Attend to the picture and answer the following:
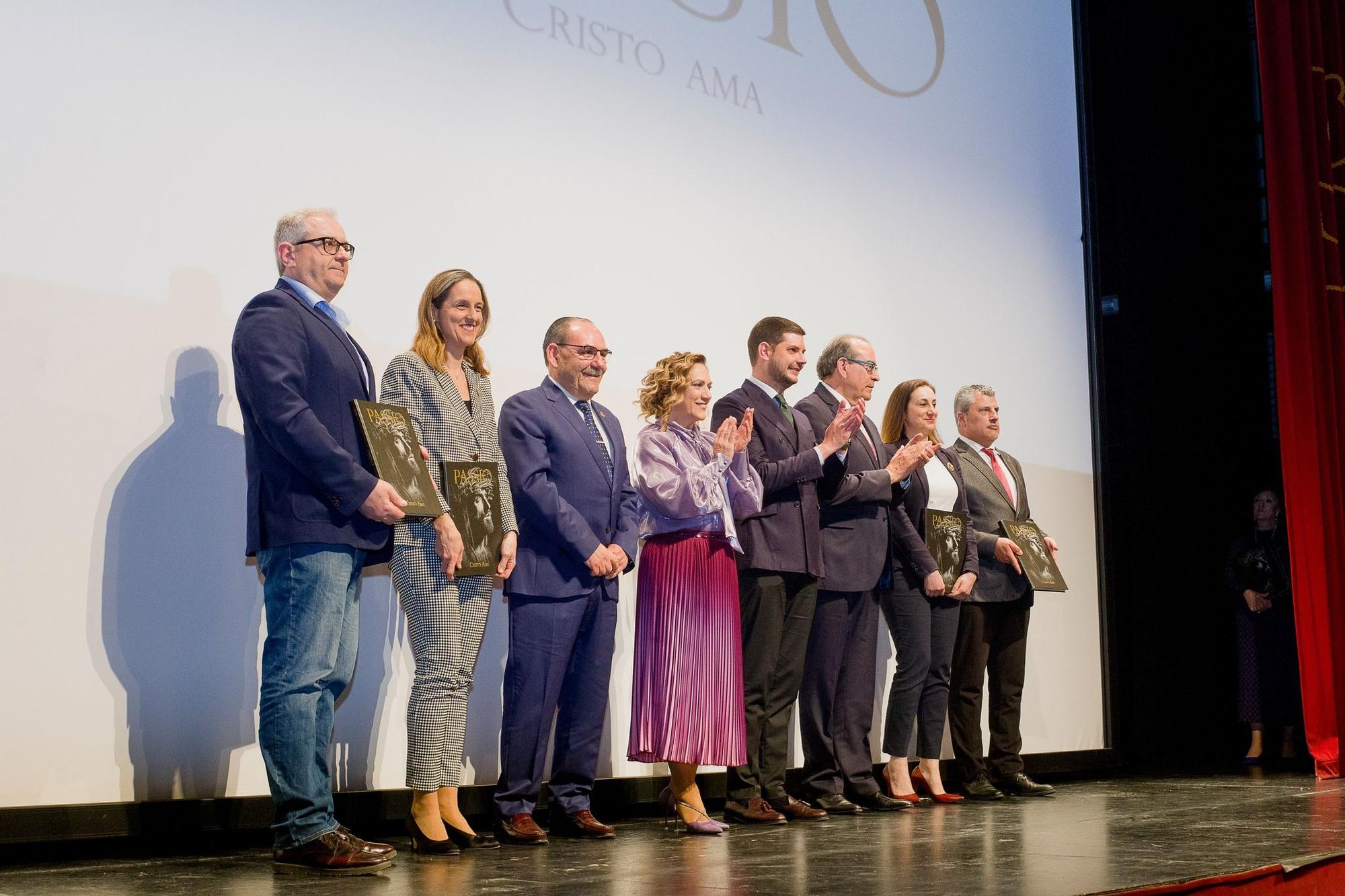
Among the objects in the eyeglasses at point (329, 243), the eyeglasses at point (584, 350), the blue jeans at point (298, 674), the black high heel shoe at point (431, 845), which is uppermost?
the eyeglasses at point (329, 243)

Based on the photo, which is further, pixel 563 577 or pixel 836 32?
pixel 836 32

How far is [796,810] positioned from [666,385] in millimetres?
Result: 1293

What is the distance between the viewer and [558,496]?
3414 millimetres

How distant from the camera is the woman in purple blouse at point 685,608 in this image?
11.7ft

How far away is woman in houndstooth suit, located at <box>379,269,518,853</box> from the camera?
10.2ft

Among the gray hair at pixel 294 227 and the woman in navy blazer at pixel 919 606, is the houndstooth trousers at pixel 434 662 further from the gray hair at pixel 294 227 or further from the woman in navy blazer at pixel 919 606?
the woman in navy blazer at pixel 919 606

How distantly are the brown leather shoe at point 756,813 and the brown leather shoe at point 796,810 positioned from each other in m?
0.09

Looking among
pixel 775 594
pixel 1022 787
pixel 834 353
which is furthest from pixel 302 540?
pixel 1022 787

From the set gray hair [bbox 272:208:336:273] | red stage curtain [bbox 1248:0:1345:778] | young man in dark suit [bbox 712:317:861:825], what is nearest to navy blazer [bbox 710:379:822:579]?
young man in dark suit [bbox 712:317:861:825]

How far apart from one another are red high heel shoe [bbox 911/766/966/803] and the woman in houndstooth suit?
1.79 metres

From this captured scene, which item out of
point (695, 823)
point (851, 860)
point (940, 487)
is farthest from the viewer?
point (940, 487)

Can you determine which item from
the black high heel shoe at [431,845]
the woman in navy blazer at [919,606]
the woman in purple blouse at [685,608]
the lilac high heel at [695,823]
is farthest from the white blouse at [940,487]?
the black high heel shoe at [431,845]

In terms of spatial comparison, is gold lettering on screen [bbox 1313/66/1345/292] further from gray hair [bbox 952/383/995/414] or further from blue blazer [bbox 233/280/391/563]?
blue blazer [bbox 233/280/391/563]

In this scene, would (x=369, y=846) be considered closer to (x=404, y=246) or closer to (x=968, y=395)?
(x=404, y=246)
